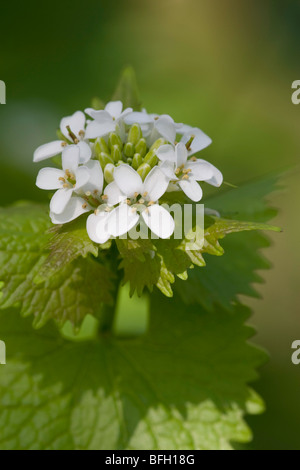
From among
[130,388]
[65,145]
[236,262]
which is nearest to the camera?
[65,145]

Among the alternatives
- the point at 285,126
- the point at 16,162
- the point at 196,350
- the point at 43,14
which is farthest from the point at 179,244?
the point at 43,14

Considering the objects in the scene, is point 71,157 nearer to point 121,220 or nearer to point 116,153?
point 116,153

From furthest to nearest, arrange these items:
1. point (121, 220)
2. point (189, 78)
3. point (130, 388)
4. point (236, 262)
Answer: point (189, 78) → point (236, 262) → point (130, 388) → point (121, 220)

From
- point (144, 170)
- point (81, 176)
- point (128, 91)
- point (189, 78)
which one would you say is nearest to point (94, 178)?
point (81, 176)

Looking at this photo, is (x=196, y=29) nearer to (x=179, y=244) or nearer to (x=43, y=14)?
(x=43, y=14)

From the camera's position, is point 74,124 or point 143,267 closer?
point 143,267

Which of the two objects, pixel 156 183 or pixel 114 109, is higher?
pixel 114 109

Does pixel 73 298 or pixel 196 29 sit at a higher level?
pixel 196 29
